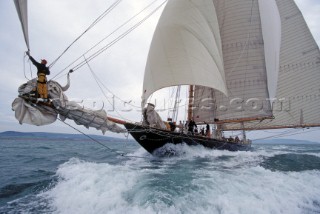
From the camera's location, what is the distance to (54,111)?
671cm

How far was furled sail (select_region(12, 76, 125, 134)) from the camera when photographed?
6.12 metres

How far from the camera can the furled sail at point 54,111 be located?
6121mm

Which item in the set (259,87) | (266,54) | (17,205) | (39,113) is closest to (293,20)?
(266,54)

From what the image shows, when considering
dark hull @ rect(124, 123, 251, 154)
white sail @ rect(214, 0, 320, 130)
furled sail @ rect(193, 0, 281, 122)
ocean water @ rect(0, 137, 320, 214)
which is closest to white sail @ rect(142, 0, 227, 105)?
dark hull @ rect(124, 123, 251, 154)

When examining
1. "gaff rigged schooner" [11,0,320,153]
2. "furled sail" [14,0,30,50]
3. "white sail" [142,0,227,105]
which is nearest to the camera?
"furled sail" [14,0,30,50]

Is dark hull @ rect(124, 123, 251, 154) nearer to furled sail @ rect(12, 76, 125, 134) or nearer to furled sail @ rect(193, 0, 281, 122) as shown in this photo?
furled sail @ rect(12, 76, 125, 134)

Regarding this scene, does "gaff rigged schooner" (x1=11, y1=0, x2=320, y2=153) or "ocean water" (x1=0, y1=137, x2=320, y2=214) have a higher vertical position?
"gaff rigged schooner" (x1=11, y1=0, x2=320, y2=153)

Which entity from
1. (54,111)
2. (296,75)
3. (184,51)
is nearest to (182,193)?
(54,111)

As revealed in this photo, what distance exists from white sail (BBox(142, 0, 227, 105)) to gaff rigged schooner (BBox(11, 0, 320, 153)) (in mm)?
52

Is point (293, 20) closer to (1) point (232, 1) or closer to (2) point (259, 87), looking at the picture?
(1) point (232, 1)

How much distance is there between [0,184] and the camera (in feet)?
26.2

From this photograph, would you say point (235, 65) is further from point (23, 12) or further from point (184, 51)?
point (23, 12)

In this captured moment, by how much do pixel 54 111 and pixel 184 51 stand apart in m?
7.26

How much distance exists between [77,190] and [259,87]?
54.8 ft
